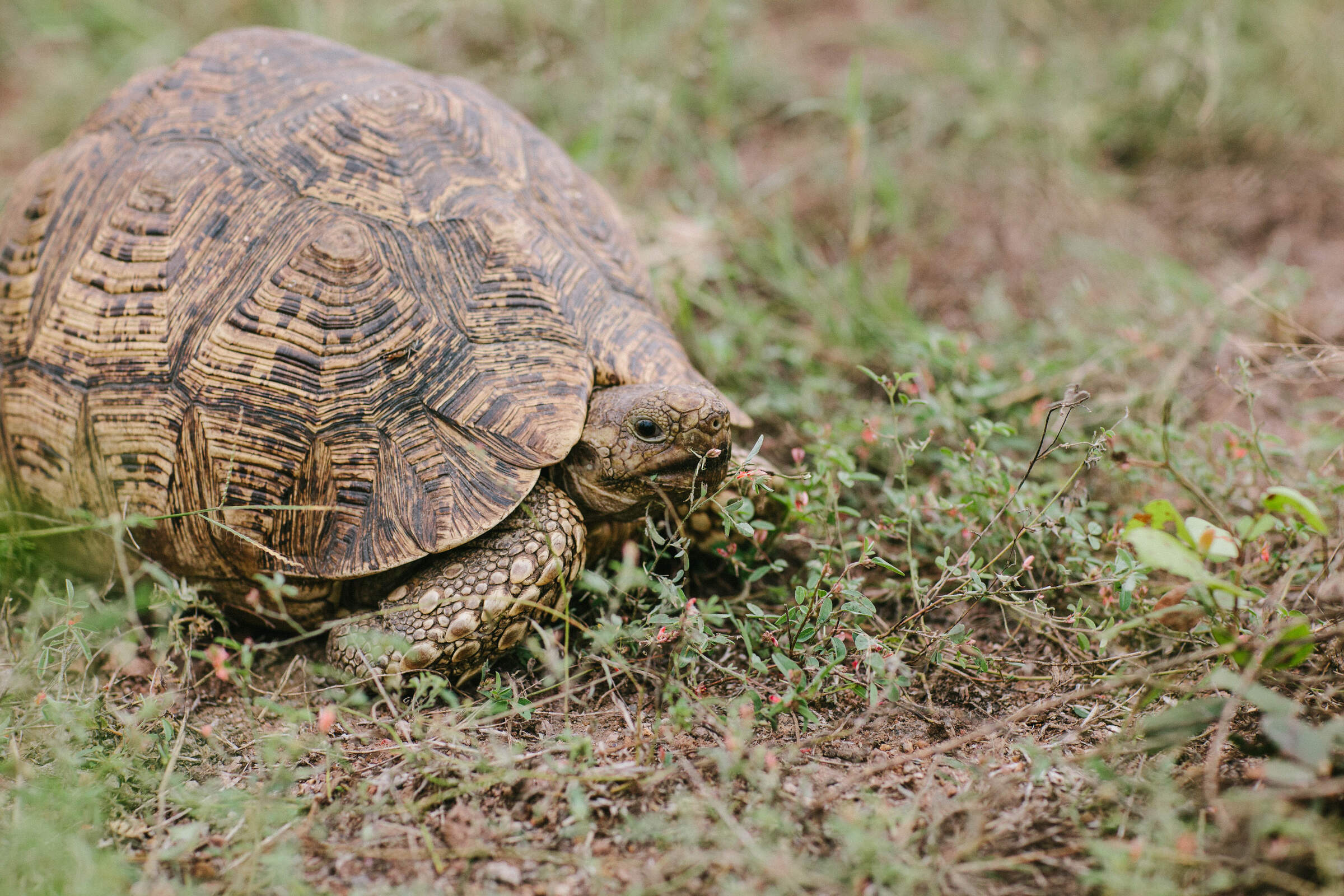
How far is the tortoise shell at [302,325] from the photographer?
2213 mm

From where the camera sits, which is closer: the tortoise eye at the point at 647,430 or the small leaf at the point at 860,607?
the small leaf at the point at 860,607

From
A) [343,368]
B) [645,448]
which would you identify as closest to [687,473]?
[645,448]

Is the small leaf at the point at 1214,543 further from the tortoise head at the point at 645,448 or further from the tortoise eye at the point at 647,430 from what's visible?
the tortoise eye at the point at 647,430

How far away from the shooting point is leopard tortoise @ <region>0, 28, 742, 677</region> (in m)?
2.19

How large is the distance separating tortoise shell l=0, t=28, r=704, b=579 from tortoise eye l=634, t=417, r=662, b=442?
151 mm

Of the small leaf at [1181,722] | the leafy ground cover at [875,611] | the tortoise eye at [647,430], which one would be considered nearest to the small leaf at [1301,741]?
the leafy ground cover at [875,611]

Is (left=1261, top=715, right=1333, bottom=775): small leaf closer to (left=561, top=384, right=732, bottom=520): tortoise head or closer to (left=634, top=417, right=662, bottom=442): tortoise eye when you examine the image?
(left=561, top=384, right=732, bottom=520): tortoise head

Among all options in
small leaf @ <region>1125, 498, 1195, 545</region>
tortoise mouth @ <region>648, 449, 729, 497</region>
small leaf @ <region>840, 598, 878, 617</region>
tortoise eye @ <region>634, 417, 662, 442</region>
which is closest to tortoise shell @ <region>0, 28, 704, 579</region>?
tortoise eye @ <region>634, 417, 662, 442</region>

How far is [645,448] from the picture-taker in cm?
222

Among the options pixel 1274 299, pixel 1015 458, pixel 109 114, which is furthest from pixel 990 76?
pixel 109 114

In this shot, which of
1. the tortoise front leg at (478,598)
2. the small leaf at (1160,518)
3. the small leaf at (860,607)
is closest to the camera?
the small leaf at (1160,518)

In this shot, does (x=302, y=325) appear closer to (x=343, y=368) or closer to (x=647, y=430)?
(x=343, y=368)

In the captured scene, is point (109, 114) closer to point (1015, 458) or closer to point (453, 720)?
point (453, 720)

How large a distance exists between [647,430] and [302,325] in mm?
897
